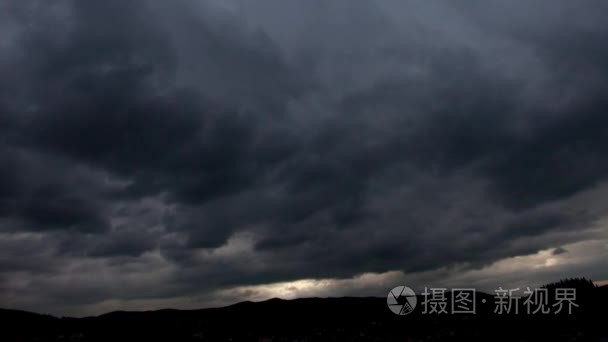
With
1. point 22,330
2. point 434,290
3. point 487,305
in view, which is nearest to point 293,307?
point 434,290

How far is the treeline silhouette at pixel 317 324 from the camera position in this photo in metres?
25.1

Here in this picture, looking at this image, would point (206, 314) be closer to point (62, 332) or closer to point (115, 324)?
point (115, 324)

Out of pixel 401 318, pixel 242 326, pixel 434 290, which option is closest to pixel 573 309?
pixel 434 290

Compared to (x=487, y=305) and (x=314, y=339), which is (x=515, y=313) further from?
(x=314, y=339)

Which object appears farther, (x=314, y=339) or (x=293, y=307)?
(x=293, y=307)

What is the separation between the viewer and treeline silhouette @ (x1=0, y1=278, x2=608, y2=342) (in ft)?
82.2

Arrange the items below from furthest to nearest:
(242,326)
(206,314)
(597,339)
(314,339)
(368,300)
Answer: (368,300) → (206,314) → (242,326) → (314,339) → (597,339)

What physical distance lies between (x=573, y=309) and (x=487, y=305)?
16.5ft

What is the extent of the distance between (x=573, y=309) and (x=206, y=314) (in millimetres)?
23191

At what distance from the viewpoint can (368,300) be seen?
3441cm

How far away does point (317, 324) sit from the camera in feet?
95.0

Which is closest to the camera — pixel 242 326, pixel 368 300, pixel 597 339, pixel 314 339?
pixel 597 339

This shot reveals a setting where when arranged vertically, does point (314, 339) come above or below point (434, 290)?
below

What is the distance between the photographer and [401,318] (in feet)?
96.0
